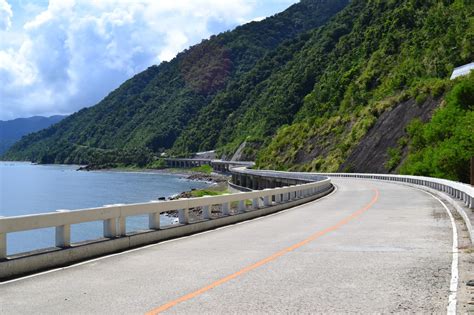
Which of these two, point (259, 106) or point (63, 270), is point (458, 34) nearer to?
point (63, 270)

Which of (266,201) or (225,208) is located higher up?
(225,208)

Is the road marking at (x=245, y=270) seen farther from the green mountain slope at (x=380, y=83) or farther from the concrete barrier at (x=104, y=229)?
the green mountain slope at (x=380, y=83)

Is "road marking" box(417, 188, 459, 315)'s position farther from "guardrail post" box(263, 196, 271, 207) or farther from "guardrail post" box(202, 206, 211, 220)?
"guardrail post" box(263, 196, 271, 207)

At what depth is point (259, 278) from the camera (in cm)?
926

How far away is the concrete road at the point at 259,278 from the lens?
750 centimetres

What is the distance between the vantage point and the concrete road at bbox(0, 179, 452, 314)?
24.6 feet

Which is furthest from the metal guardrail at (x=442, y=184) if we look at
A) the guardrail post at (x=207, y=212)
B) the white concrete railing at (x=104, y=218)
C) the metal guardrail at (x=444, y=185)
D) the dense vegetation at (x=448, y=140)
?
the white concrete railing at (x=104, y=218)

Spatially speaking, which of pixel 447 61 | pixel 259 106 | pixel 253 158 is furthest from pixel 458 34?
pixel 259 106

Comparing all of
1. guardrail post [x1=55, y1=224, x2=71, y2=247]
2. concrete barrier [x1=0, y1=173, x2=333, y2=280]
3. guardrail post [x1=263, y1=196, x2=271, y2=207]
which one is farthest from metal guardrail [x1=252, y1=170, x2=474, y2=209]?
guardrail post [x1=55, y1=224, x2=71, y2=247]

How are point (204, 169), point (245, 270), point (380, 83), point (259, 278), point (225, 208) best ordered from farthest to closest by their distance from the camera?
1. point (204, 169)
2. point (380, 83)
3. point (225, 208)
4. point (245, 270)
5. point (259, 278)

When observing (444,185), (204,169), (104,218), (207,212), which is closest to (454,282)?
(104,218)

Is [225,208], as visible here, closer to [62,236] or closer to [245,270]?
[62,236]

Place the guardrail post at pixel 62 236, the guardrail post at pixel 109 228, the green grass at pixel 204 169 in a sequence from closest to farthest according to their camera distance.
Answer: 1. the guardrail post at pixel 62 236
2. the guardrail post at pixel 109 228
3. the green grass at pixel 204 169

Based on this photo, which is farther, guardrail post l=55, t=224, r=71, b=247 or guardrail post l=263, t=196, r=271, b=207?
guardrail post l=263, t=196, r=271, b=207
